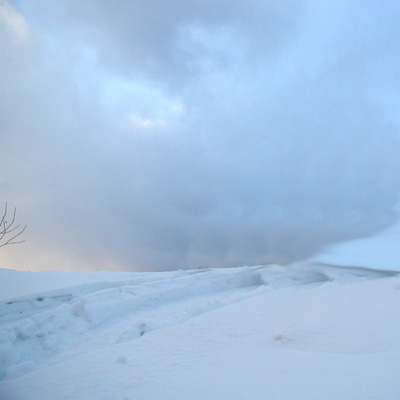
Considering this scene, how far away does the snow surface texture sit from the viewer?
3.62m

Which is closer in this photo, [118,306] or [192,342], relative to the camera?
[192,342]

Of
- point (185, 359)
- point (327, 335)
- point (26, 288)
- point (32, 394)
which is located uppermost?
point (26, 288)

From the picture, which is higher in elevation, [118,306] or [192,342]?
[118,306]

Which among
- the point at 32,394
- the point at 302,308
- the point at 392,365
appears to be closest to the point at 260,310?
the point at 302,308

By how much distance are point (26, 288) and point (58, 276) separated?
1.82 meters

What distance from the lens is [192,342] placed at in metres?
5.61

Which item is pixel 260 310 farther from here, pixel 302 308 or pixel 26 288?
pixel 26 288

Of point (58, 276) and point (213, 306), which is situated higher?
point (58, 276)

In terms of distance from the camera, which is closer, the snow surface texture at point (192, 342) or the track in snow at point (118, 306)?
the snow surface texture at point (192, 342)

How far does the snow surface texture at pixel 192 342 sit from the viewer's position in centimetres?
362

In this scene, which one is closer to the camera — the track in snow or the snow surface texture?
the snow surface texture

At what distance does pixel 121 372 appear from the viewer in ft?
14.3

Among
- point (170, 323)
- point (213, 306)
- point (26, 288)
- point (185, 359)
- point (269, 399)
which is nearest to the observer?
point (269, 399)

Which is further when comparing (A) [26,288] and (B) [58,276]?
(B) [58,276]
